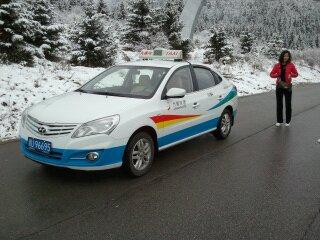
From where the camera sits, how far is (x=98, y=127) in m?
5.38

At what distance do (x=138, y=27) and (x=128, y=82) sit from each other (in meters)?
23.0

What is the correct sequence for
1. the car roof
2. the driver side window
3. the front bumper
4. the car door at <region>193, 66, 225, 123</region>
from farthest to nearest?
the car door at <region>193, 66, 225, 123</region> → the car roof → the driver side window → the front bumper

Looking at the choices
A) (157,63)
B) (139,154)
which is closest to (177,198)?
(139,154)

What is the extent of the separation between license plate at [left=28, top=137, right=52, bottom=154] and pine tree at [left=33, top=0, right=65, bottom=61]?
11.7 metres

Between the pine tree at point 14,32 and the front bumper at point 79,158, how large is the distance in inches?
355

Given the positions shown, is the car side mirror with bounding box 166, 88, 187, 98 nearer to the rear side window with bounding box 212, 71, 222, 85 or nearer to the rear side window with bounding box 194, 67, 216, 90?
the rear side window with bounding box 194, 67, 216, 90

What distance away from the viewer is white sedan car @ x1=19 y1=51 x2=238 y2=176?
17.5 feet

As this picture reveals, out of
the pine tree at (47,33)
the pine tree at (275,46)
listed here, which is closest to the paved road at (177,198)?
the pine tree at (47,33)

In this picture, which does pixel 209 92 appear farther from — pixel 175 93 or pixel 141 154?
pixel 141 154

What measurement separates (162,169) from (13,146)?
2.97 m

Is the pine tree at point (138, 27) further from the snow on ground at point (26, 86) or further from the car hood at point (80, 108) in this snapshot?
the car hood at point (80, 108)

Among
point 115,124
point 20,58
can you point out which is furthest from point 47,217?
point 20,58

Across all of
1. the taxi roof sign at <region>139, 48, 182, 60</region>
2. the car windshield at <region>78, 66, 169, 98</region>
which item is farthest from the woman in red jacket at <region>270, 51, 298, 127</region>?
the car windshield at <region>78, 66, 169, 98</region>

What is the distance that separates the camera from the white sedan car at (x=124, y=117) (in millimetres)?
5324
